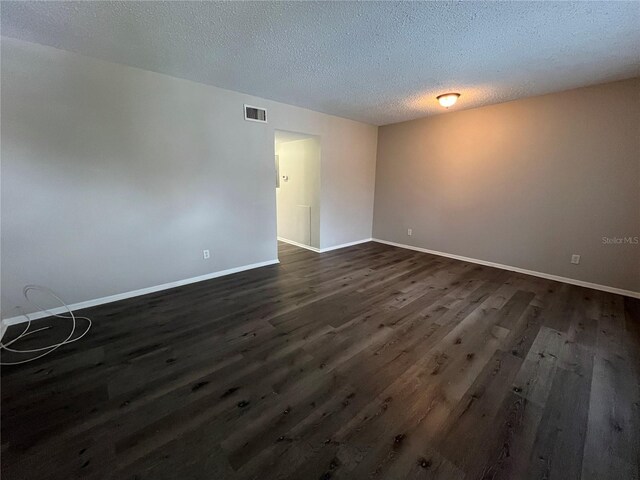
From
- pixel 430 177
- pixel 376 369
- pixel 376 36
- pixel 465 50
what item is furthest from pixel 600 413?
pixel 430 177

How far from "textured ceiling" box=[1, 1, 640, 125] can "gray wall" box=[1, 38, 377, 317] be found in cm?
28

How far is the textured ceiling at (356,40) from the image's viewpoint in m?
1.77

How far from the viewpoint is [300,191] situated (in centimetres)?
521

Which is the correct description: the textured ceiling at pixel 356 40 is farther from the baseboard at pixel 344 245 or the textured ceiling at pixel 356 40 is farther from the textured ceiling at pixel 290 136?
the baseboard at pixel 344 245

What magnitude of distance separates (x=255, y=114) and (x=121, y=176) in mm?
1836

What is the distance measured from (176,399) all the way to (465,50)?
11.6 feet

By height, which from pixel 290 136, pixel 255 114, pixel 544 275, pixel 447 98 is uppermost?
pixel 447 98

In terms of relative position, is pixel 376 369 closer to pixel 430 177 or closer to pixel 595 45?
pixel 595 45

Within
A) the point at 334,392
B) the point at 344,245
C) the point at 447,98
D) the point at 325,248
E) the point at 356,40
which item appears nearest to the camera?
the point at 334,392

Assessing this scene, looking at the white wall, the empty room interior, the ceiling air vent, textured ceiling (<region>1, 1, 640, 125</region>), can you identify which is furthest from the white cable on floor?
the white wall

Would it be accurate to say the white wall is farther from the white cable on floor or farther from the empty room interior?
the white cable on floor

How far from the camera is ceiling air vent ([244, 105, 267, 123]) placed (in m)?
3.52

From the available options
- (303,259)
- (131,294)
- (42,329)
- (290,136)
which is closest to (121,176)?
(131,294)

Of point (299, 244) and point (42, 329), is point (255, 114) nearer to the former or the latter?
point (299, 244)
